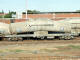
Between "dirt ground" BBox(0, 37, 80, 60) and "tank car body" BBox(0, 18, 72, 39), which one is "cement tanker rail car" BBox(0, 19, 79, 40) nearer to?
"tank car body" BBox(0, 18, 72, 39)

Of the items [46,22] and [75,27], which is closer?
[46,22]

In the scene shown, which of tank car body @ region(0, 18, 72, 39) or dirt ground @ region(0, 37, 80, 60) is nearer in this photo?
dirt ground @ region(0, 37, 80, 60)

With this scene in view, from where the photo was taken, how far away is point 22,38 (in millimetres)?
29375

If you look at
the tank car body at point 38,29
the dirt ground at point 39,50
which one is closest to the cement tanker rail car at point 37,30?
the tank car body at point 38,29

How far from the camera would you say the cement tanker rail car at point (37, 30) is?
28953 mm

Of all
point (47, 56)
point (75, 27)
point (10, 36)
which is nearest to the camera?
point (47, 56)

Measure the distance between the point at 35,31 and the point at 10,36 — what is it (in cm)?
349

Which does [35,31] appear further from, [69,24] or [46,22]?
[69,24]

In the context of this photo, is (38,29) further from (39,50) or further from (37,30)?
(39,50)

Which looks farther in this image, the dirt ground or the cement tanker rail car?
the cement tanker rail car

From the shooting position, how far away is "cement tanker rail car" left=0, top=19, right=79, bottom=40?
28953mm

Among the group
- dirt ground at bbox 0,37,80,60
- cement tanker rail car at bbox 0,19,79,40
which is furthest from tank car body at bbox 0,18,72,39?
dirt ground at bbox 0,37,80,60

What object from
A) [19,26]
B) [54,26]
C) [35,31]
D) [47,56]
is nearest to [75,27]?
[54,26]

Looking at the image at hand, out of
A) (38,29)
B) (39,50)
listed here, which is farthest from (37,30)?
(39,50)
